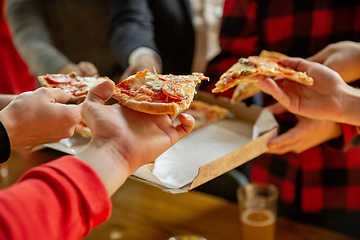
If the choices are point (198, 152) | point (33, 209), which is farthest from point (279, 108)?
point (33, 209)

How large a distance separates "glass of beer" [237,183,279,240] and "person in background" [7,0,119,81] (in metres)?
A: 1.51

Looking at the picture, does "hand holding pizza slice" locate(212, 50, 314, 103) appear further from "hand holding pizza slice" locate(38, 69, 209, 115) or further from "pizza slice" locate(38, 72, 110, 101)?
"pizza slice" locate(38, 72, 110, 101)

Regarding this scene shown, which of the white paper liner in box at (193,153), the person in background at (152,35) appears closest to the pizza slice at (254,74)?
the white paper liner in box at (193,153)

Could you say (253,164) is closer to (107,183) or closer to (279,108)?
(279,108)

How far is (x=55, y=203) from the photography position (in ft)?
1.89

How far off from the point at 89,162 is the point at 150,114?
0.35 meters

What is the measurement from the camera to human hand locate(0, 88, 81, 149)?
92 cm

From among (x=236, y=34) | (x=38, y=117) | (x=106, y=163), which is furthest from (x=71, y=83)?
(x=236, y=34)

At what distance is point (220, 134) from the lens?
183cm

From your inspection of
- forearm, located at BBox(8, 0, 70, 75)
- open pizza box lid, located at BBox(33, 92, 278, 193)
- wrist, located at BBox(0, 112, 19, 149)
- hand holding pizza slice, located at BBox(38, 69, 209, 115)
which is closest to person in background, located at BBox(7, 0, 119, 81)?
forearm, located at BBox(8, 0, 70, 75)

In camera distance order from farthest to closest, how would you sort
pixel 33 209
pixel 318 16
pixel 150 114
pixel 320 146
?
pixel 320 146 < pixel 318 16 < pixel 150 114 < pixel 33 209

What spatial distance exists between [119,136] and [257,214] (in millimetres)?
887

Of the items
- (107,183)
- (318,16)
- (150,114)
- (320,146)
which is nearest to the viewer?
(107,183)

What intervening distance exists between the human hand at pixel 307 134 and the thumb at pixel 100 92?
2.82 ft
